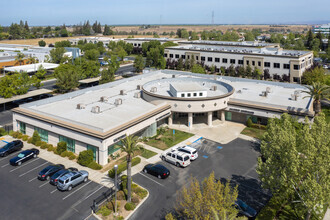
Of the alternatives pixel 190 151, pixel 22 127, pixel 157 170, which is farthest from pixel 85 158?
pixel 22 127

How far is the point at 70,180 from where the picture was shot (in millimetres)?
33656

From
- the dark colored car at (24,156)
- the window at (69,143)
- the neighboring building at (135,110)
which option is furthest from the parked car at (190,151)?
the dark colored car at (24,156)

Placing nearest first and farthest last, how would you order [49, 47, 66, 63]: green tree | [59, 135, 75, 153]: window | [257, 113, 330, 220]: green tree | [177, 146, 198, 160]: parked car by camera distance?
[257, 113, 330, 220]: green tree
[177, 146, 198, 160]: parked car
[59, 135, 75, 153]: window
[49, 47, 66, 63]: green tree

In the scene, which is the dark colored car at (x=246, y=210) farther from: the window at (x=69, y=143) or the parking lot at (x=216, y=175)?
the window at (x=69, y=143)

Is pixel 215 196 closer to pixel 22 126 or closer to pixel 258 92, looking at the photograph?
pixel 22 126

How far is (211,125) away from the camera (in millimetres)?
55250

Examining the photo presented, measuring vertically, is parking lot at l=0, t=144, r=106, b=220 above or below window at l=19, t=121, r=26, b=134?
below

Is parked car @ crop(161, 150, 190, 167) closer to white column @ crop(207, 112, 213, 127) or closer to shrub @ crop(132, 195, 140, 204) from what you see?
shrub @ crop(132, 195, 140, 204)

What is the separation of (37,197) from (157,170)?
15.0 metres

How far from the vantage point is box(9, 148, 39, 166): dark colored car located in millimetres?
39281

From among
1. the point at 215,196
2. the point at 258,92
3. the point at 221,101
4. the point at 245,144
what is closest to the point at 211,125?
the point at 221,101

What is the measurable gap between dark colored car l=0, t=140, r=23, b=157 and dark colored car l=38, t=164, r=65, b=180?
1010 centimetres

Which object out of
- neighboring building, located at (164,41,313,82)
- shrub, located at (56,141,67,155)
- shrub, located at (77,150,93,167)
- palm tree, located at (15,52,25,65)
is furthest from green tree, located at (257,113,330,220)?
palm tree, located at (15,52,25,65)

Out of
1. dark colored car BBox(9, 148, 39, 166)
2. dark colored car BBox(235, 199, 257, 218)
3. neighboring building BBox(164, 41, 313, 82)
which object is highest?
neighboring building BBox(164, 41, 313, 82)
